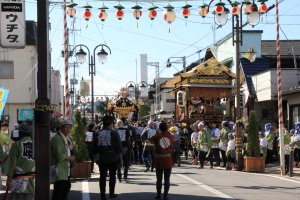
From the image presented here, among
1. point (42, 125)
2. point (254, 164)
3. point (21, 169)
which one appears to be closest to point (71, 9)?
point (254, 164)

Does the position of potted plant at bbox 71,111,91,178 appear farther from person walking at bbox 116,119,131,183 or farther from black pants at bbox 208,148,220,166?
black pants at bbox 208,148,220,166

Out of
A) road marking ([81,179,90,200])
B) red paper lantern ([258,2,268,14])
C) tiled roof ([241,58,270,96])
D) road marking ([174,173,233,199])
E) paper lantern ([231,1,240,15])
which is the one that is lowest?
road marking ([81,179,90,200])

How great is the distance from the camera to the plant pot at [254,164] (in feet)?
63.5

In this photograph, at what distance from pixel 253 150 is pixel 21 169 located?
1271 centimetres

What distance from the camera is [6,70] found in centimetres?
4044

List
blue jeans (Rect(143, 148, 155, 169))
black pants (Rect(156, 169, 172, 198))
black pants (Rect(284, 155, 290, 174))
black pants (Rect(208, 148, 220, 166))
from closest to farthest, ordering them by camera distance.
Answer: black pants (Rect(156, 169, 172, 198)) → black pants (Rect(284, 155, 290, 174)) → blue jeans (Rect(143, 148, 155, 169)) → black pants (Rect(208, 148, 220, 166))

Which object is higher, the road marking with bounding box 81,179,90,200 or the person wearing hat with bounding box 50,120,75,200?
the person wearing hat with bounding box 50,120,75,200

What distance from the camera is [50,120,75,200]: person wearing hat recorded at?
9.11 m

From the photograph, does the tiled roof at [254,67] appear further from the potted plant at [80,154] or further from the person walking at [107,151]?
the person walking at [107,151]

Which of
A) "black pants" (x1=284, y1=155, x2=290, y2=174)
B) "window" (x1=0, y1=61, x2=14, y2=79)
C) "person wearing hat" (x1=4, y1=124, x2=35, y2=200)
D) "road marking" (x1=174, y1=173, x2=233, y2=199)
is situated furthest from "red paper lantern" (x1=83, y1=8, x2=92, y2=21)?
"window" (x1=0, y1=61, x2=14, y2=79)

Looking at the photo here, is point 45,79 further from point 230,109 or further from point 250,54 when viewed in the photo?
point 230,109

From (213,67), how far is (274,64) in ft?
30.7

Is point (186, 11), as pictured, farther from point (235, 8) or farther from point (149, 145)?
point (149, 145)

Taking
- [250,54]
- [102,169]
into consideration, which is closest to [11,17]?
[102,169]
